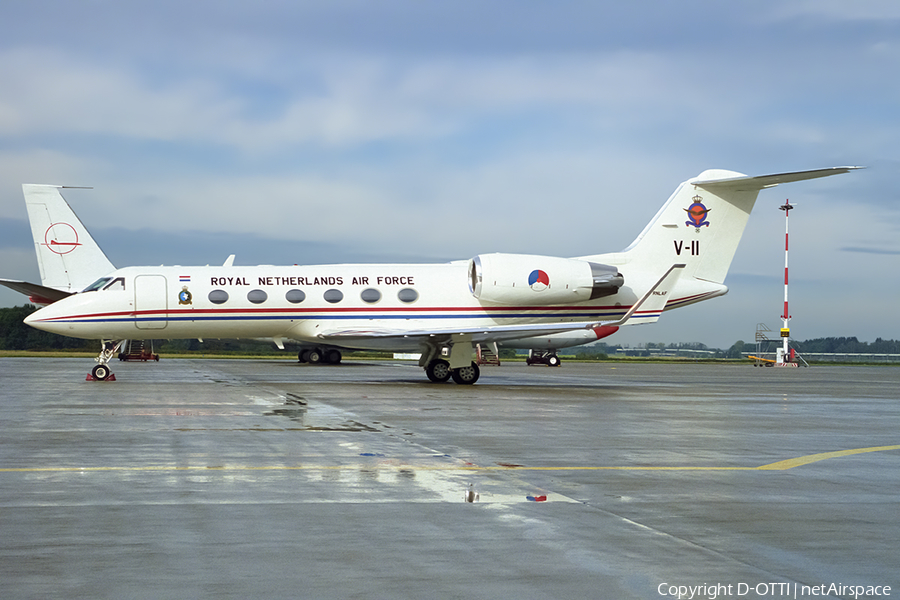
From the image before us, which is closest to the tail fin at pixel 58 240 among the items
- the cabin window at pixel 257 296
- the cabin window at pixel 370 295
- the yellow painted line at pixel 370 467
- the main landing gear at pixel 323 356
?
the main landing gear at pixel 323 356

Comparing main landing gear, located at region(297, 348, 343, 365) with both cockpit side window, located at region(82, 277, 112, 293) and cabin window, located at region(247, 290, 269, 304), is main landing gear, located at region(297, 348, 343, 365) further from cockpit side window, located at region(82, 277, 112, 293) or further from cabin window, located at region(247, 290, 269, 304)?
cockpit side window, located at region(82, 277, 112, 293)

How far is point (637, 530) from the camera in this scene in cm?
596

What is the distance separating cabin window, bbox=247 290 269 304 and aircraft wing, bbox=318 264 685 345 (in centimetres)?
196

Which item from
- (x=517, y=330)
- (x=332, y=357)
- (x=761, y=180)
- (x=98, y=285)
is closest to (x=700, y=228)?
(x=761, y=180)

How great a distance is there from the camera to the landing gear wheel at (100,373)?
2377 cm

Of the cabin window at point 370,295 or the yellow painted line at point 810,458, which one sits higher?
the cabin window at point 370,295

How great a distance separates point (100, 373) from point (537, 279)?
42.0 ft

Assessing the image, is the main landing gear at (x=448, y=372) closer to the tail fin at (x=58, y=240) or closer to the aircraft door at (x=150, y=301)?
the aircraft door at (x=150, y=301)

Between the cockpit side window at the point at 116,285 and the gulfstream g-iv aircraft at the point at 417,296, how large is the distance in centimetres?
3

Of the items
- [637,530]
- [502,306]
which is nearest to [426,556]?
[637,530]

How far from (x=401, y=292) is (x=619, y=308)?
6.64m

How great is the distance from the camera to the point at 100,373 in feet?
78.2

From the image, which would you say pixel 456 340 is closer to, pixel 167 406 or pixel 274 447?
pixel 167 406

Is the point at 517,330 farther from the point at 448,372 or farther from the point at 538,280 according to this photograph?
the point at 448,372
